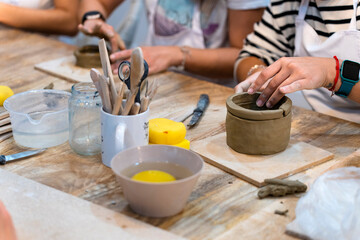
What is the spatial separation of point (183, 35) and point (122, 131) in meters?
1.23

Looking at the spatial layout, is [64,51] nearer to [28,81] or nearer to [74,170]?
[28,81]

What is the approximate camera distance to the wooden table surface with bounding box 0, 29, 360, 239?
79cm

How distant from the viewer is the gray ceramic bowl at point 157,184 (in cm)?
76

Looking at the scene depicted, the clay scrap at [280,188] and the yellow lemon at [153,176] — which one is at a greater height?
the yellow lemon at [153,176]

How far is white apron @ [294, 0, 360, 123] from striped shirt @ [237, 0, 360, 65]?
0.8 inches

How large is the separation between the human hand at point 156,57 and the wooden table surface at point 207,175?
16 centimetres

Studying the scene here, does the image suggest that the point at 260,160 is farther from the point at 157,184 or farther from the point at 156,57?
the point at 156,57

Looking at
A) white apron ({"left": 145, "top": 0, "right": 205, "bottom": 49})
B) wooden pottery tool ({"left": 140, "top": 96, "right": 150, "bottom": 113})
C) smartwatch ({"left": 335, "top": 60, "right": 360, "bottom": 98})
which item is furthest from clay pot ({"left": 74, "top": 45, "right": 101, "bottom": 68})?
smartwatch ({"left": 335, "top": 60, "right": 360, "bottom": 98})

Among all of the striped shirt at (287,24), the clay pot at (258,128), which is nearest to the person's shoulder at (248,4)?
the striped shirt at (287,24)

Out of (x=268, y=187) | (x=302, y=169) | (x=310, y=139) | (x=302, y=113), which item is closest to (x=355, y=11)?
(x=302, y=113)

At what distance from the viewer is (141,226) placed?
77 cm

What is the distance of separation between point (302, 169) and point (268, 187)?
0.44 feet

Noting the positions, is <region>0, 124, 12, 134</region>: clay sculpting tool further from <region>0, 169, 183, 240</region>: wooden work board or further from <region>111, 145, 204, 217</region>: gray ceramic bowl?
<region>111, 145, 204, 217</region>: gray ceramic bowl

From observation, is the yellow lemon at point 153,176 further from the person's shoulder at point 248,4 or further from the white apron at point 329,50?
the person's shoulder at point 248,4
